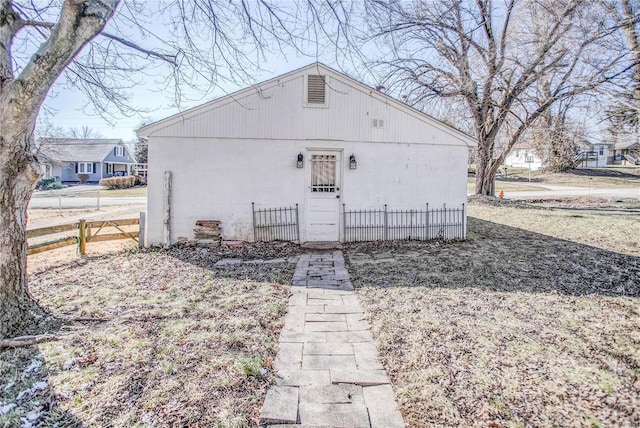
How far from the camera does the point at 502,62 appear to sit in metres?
15.2

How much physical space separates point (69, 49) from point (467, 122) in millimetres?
16810

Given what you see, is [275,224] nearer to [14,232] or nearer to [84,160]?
[14,232]

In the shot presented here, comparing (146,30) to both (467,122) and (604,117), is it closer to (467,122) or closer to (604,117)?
(604,117)

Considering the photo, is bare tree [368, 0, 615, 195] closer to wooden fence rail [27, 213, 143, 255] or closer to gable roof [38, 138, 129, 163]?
wooden fence rail [27, 213, 143, 255]

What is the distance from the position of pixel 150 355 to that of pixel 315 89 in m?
6.45

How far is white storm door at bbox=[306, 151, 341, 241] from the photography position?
27.5 ft

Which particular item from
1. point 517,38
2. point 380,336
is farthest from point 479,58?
point 380,336

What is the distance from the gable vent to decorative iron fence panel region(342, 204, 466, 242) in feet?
8.13

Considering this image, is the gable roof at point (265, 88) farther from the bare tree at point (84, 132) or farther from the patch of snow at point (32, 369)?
the bare tree at point (84, 132)

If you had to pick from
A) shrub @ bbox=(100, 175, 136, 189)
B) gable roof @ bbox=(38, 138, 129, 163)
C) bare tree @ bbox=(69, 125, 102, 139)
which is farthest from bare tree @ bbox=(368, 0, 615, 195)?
bare tree @ bbox=(69, 125, 102, 139)

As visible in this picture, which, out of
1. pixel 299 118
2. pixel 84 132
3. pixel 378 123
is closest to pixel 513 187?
pixel 378 123

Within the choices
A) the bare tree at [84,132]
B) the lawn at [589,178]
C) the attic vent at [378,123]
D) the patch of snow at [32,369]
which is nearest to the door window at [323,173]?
the attic vent at [378,123]

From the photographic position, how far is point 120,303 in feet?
15.2

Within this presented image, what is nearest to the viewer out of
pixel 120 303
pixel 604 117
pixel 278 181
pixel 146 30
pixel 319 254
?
pixel 120 303
